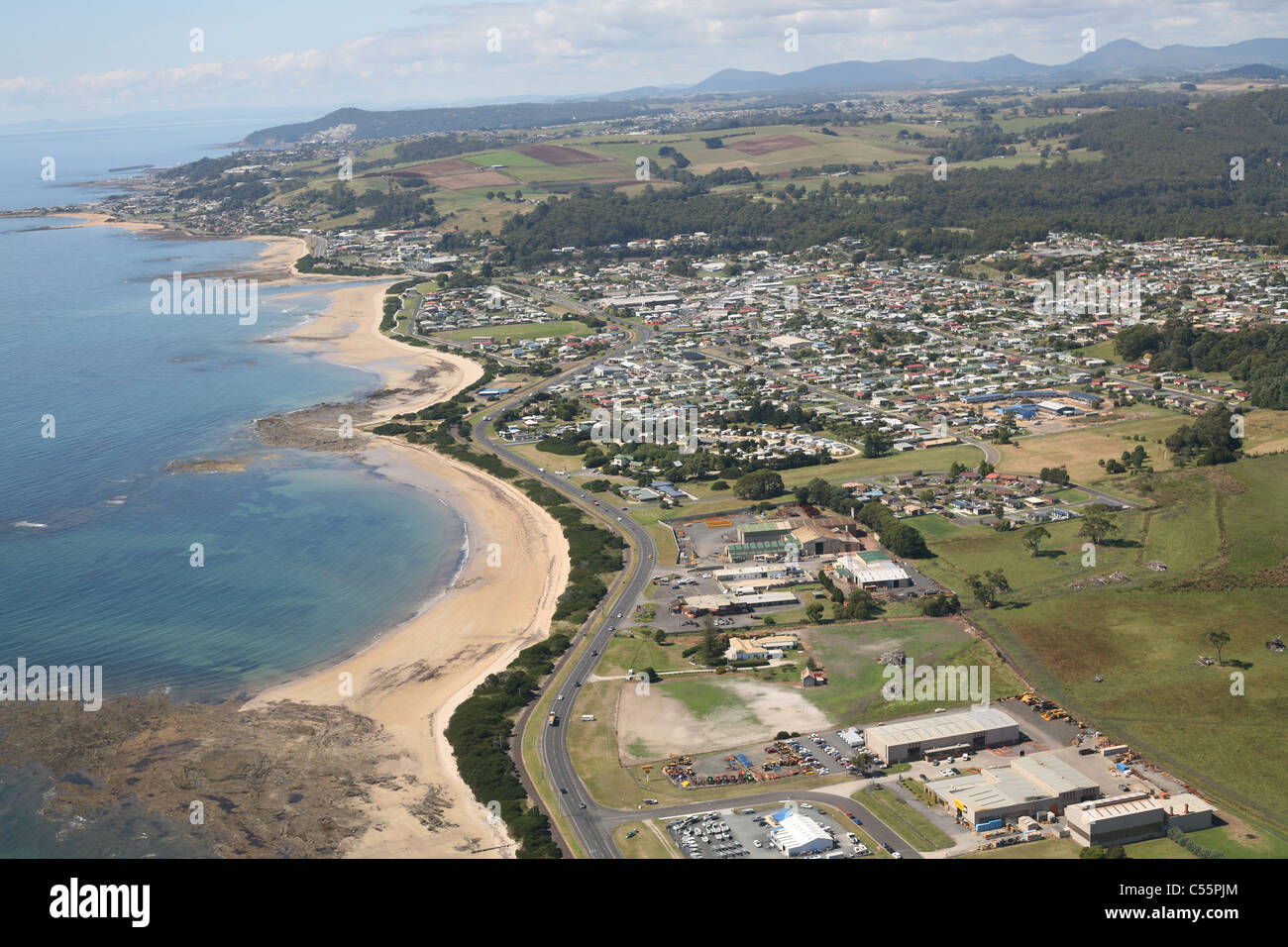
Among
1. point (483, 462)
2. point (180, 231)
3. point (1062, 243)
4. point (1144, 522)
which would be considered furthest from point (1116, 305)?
point (180, 231)

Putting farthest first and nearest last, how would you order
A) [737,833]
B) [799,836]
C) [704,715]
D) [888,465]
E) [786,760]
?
[888,465] → [704,715] → [786,760] → [737,833] → [799,836]

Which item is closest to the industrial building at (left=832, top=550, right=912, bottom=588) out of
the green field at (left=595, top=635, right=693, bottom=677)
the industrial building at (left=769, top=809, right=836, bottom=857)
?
the green field at (left=595, top=635, right=693, bottom=677)

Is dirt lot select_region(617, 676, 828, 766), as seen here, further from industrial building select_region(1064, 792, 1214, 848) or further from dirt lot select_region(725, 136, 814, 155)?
dirt lot select_region(725, 136, 814, 155)

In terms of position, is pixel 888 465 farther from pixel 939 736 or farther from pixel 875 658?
pixel 939 736

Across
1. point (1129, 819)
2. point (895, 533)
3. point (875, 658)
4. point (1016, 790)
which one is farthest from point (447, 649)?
point (1129, 819)

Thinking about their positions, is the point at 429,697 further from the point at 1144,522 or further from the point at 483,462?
the point at 1144,522

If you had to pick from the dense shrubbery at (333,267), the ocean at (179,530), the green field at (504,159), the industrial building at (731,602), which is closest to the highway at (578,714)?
the industrial building at (731,602)
